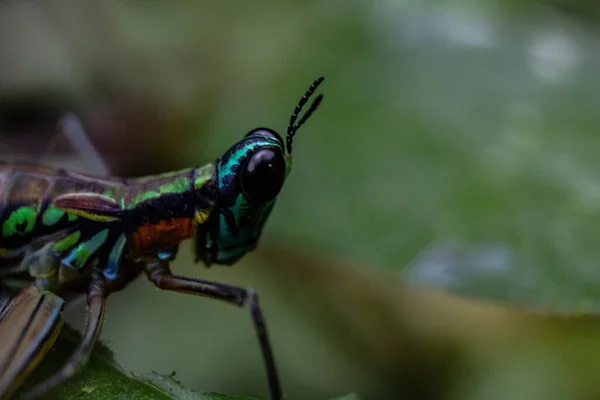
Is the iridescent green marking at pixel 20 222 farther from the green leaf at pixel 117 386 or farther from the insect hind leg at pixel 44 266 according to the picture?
the green leaf at pixel 117 386

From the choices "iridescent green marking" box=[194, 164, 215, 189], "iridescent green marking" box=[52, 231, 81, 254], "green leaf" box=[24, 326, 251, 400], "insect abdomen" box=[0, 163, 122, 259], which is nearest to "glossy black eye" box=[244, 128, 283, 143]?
"iridescent green marking" box=[194, 164, 215, 189]

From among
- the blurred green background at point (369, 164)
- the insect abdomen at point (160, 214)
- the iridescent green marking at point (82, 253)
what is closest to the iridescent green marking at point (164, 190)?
the insect abdomen at point (160, 214)

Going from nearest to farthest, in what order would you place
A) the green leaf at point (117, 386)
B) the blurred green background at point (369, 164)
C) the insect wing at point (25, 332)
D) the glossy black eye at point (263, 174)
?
1. the green leaf at point (117, 386)
2. the insect wing at point (25, 332)
3. the glossy black eye at point (263, 174)
4. the blurred green background at point (369, 164)

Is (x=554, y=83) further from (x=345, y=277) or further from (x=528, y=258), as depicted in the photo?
(x=345, y=277)

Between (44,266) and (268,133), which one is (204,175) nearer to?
(268,133)

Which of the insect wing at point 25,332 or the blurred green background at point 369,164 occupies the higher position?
the blurred green background at point 369,164

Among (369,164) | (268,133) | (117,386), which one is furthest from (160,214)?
(369,164)

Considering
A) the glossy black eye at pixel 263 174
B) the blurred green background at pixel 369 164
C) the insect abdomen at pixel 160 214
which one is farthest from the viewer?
the blurred green background at pixel 369 164
